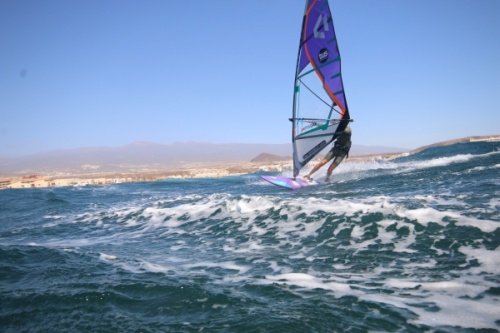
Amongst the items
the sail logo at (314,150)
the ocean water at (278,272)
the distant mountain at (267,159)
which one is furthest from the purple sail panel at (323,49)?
the distant mountain at (267,159)

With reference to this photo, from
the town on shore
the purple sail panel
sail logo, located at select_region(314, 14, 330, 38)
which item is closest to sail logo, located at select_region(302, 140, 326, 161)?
the purple sail panel

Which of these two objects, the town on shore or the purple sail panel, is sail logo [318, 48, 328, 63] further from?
the town on shore


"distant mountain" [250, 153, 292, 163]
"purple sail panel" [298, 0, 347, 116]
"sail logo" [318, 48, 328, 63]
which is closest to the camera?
"purple sail panel" [298, 0, 347, 116]

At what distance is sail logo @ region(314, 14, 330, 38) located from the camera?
1233 cm

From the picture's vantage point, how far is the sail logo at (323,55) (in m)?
12.3

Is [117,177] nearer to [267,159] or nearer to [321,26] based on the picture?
[321,26]

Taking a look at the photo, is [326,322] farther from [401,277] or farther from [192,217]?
[192,217]

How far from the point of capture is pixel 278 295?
9.50 ft

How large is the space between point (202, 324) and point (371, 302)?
1527 millimetres

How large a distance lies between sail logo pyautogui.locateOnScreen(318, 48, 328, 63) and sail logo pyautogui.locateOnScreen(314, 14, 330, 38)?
2.04ft

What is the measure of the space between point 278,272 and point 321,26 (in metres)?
11.7

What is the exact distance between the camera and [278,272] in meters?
3.67

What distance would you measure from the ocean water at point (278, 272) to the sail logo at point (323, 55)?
741cm

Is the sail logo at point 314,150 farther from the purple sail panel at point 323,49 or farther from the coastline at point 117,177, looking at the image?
the coastline at point 117,177
